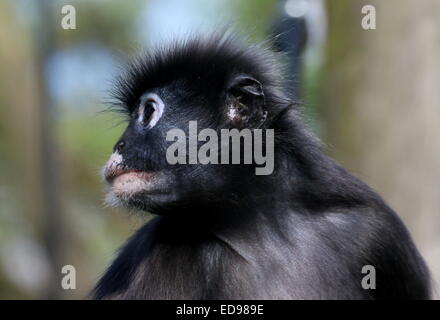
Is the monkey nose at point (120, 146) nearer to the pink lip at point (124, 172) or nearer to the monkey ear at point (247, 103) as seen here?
the pink lip at point (124, 172)

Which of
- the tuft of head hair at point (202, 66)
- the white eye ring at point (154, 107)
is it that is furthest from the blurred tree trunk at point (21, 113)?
the white eye ring at point (154, 107)

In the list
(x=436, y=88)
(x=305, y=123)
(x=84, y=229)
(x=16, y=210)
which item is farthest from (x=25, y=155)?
(x=305, y=123)

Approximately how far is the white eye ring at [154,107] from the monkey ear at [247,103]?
471mm

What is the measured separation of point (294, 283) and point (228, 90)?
1.39 m

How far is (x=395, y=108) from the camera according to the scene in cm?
883

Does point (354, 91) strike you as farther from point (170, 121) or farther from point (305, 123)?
point (170, 121)

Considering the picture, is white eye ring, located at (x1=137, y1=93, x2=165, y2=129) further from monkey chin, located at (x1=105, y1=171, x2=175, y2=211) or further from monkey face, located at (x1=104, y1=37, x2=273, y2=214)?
monkey chin, located at (x1=105, y1=171, x2=175, y2=211)

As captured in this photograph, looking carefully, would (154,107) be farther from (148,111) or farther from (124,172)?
(124,172)

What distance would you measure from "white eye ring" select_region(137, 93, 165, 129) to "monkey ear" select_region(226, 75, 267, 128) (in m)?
0.47

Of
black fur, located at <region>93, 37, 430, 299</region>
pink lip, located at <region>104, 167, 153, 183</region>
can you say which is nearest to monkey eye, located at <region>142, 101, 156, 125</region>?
black fur, located at <region>93, 37, 430, 299</region>

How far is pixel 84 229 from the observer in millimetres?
24844

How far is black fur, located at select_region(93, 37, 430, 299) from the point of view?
4.90m

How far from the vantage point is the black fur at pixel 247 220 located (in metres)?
4.90

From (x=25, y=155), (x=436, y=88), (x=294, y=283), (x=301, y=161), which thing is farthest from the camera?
(x=25, y=155)
